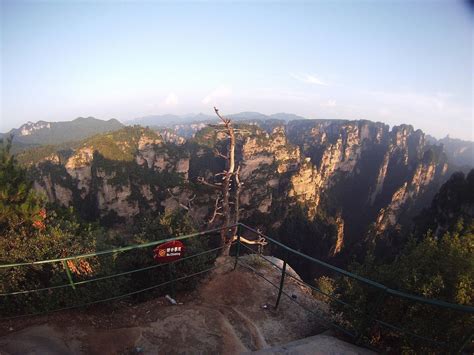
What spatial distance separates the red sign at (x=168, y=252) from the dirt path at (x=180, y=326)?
1.09 metres

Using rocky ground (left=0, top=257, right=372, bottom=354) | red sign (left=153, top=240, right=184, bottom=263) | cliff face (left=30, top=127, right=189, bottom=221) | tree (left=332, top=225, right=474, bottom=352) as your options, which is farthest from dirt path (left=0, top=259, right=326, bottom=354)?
cliff face (left=30, top=127, right=189, bottom=221)

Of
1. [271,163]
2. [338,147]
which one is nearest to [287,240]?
[271,163]

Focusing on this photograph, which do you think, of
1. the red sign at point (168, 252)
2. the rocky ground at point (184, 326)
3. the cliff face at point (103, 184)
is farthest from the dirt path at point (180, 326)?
the cliff face at point (103, 184)

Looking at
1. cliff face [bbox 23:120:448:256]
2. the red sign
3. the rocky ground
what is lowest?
cliff face [bbox 23:120:448:256]

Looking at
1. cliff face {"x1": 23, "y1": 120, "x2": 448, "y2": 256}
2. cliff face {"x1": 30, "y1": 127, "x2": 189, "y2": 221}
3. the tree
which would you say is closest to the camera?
the tree

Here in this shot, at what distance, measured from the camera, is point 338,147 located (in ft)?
382

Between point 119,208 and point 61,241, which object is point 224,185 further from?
point 119,208

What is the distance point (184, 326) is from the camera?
5.57 meters

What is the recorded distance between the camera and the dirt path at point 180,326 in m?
4.84

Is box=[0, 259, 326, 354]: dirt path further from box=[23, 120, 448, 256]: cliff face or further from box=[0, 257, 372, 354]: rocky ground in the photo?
box=[23, 120, 448, 256]: cliff face

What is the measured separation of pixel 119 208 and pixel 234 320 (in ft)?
210

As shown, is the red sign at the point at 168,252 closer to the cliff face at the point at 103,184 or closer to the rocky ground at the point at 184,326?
the rocky ground at the point at 184,326

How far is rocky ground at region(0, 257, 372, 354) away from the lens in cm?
478

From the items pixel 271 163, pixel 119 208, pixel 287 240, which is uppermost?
pixel 271 163
